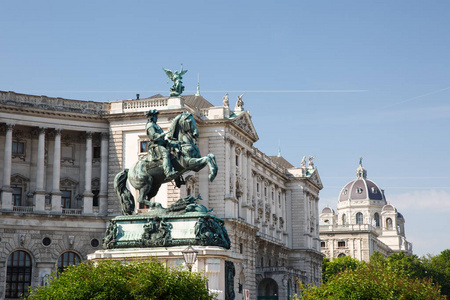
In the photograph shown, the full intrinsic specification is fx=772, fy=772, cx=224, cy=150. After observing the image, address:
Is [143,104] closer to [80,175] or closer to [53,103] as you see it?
[53,103]

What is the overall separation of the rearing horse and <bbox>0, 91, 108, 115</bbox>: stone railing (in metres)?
47.4

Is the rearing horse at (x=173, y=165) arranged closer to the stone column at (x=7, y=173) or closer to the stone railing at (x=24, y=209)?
the stone column at (x=7, y=173)

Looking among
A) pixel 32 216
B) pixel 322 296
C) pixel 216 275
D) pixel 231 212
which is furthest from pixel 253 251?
pixel 216 275

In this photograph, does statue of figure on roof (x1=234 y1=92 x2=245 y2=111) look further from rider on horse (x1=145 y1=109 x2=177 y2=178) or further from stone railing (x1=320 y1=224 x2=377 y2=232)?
stone railing (x1=320 y1=224 x2=377 y2=232)

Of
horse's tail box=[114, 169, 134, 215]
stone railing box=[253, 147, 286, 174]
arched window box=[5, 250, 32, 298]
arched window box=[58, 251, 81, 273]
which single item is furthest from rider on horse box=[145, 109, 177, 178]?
stone railing box=[253, 147, 286, 174]

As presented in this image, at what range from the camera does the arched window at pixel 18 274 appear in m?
68.2

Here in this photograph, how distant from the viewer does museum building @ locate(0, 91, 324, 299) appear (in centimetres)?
7000

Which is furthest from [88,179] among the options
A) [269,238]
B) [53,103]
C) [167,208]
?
[167,208]

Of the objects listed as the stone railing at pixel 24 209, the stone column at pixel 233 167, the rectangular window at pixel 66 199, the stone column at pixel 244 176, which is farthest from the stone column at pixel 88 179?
the stone column at pixel 244 176

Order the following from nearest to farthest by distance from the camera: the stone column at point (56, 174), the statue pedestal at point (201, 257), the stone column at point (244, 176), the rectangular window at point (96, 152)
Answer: the statue pedestal at point (201, 257) < the stone column at point (56, 174) < the rectangular window at point (96, 152) < the stone column at point (244, 176)

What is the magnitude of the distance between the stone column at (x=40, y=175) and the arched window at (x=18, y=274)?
4582mm

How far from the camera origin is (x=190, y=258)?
2422 centimetres

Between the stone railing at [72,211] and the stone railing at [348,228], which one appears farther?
the stone railing at [348,228]

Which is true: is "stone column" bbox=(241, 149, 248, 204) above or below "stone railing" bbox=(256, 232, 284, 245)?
above
